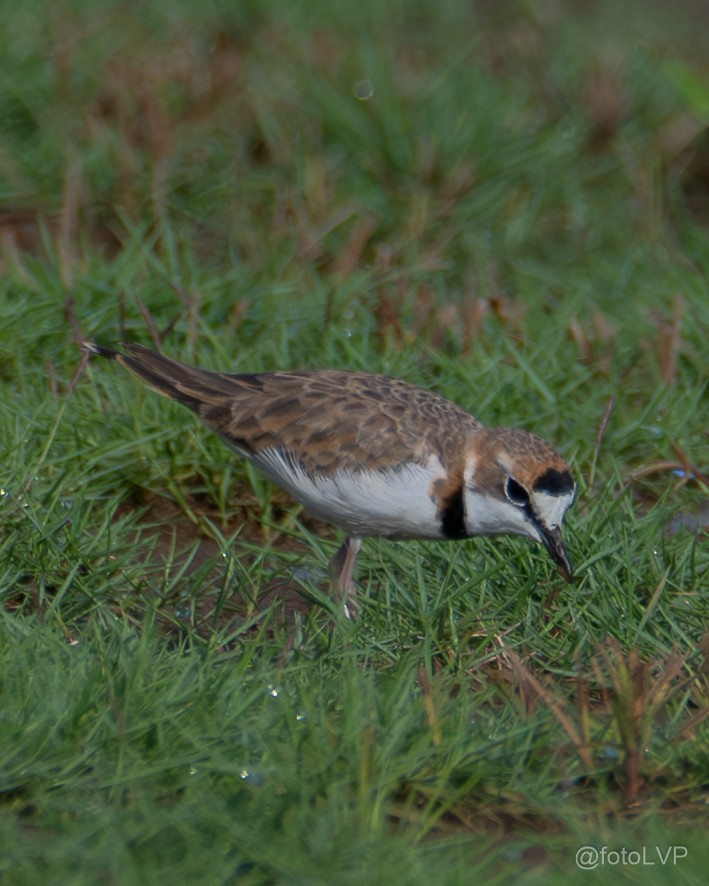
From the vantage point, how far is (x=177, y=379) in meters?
5.36

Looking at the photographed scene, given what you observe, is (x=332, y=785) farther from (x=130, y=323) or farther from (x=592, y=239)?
(x=592, y=239)

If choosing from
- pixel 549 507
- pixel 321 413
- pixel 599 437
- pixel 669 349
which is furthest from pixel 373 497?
pixel 669 349

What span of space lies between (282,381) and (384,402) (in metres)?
0.45

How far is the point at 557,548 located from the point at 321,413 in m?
0.98

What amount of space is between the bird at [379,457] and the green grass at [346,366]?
0.79ft

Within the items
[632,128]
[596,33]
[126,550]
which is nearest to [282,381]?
[126,550]

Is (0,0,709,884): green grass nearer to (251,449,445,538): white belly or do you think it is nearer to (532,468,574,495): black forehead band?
(251,449,445,538): white belly

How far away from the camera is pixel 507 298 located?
7.43m

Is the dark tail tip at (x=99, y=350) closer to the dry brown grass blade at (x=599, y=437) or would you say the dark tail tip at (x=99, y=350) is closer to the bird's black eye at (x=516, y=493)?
the bird's black eye at (x=516, y=493)

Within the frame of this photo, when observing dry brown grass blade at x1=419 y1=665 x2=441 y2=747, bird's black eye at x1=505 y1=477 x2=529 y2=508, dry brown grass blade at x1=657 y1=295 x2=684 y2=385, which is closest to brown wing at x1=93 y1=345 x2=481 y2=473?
bird's black eye at x1=505 y1=477 x2=529 y2=508

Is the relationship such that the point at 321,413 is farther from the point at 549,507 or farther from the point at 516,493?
the point at 549,507

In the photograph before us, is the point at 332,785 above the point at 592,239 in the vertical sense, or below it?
above

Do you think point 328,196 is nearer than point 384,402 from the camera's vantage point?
No

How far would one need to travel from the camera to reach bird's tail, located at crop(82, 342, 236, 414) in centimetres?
530
